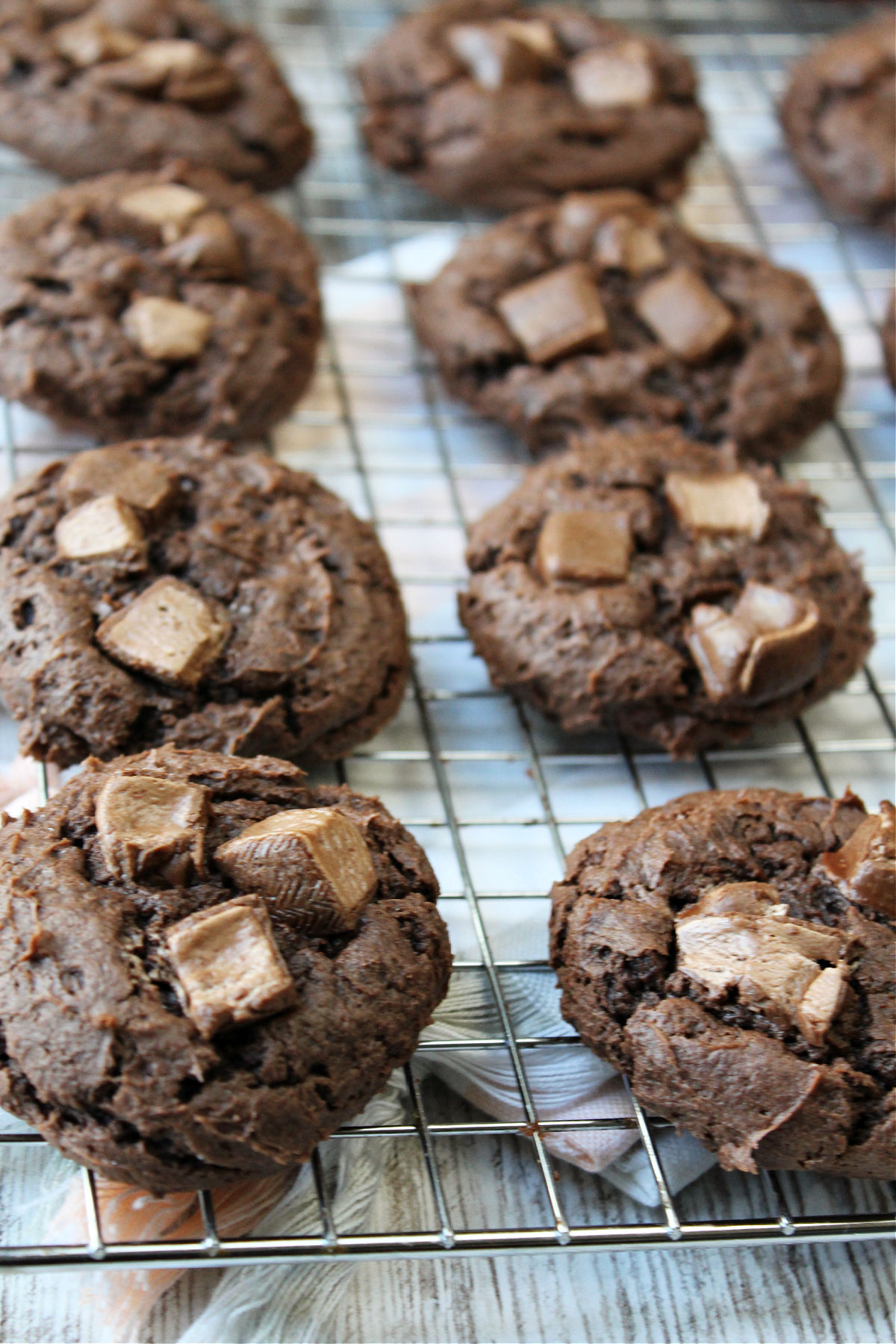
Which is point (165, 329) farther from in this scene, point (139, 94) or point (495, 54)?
point (495, 54)

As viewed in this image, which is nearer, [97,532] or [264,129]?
[97,532]

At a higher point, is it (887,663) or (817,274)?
(817,274)

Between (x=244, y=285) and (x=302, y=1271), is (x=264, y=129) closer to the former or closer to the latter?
(x=244, y=285)

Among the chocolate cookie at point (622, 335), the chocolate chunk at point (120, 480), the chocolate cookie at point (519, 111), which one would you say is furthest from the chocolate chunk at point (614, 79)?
the chocolate chunk at point (120, 480)

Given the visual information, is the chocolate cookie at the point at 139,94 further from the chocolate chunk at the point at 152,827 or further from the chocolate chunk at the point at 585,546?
the chocolate chunk at the point at 152,827

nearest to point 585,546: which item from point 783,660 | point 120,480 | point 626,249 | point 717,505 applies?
point 717,505

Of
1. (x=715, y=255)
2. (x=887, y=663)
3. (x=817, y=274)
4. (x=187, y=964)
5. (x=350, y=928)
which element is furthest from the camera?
(x=817, y=274)

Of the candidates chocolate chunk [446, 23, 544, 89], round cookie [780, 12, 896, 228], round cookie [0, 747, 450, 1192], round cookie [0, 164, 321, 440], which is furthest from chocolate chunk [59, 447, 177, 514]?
round cookie [780, 12, 896, 228]

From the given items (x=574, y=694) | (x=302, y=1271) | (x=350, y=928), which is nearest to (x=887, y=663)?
(x=574, y=694)
